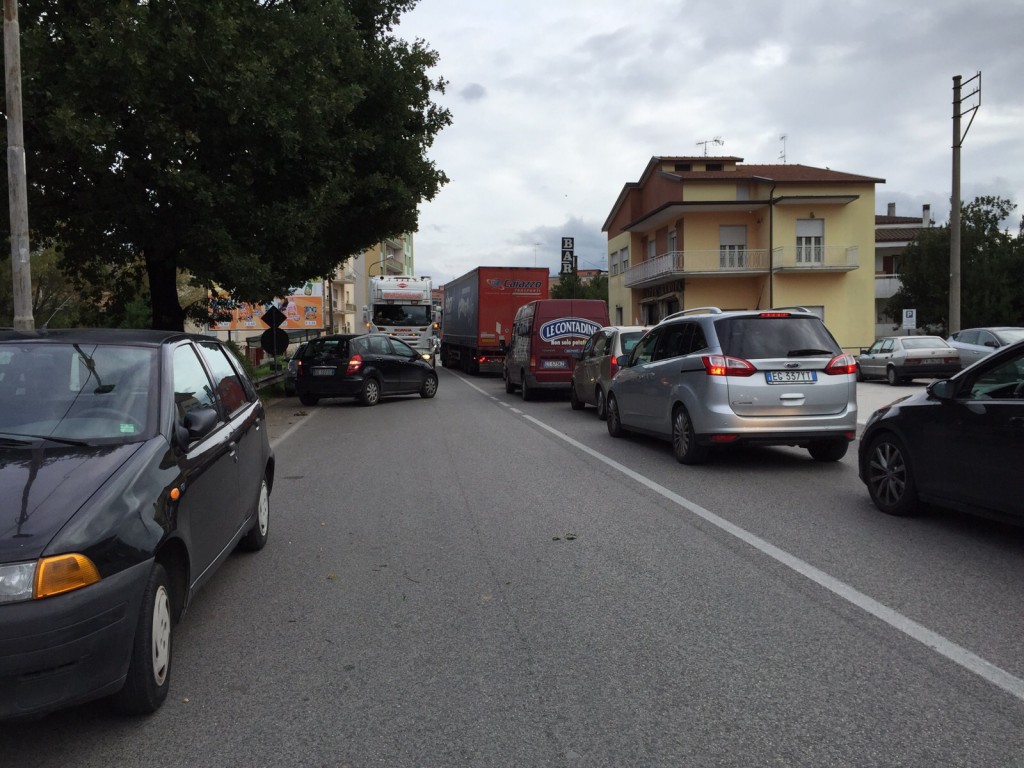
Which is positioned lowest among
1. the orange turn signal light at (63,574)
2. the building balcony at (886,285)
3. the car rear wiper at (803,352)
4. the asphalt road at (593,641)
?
the asphalt road at (593,641)

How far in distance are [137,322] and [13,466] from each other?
30.5 meters

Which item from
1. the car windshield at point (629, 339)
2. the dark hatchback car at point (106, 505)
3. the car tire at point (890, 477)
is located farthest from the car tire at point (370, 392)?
the dark hatchback car at point (106, 505)

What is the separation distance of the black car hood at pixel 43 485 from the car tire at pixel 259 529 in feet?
7.36

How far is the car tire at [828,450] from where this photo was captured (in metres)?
9.69

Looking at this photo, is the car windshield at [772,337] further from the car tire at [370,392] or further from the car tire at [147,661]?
the car tire at [370,392]

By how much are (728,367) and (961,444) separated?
3122 mm

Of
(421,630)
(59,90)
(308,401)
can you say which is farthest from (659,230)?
(421,630)

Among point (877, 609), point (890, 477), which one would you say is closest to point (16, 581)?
point (877, 609)

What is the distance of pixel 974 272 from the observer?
4803cm

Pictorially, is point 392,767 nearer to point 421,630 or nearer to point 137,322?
point 421,630

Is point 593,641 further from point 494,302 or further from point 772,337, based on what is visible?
point 494,302

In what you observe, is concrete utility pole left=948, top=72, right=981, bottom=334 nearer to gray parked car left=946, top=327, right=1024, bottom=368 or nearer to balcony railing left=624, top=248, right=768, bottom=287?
gray parked car left=946, top=327, right=1024, bottom=368

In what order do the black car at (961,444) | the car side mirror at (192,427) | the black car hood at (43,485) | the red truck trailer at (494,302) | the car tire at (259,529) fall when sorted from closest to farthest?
the black car hood at (43,485), the car side mirror at (192,427), the black car at (961,444), the car tire at (259,529), the red truck trailer at (494,302)

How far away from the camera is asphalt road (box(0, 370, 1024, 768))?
3.21 meters
